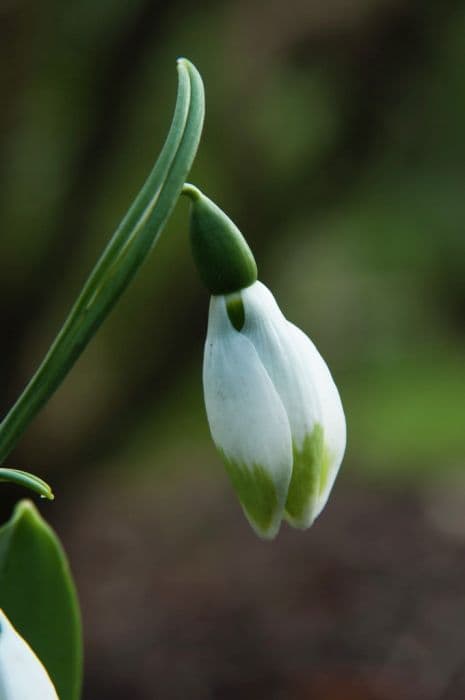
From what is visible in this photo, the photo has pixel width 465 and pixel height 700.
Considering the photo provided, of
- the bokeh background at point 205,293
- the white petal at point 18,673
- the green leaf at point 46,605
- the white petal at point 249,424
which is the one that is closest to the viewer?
the white petal at point 18,673

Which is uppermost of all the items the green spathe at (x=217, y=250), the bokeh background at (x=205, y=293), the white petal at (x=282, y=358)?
the green spathe at (x=217, y=250)

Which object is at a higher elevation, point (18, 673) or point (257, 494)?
point (257, 494)

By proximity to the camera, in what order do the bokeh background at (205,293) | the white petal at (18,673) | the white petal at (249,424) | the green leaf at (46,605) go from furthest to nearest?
1. the bokeh background at (205,293)
2. the green leaf at (46,605)
3. the white petal at (249,424)
4. the white petal at (18,673)

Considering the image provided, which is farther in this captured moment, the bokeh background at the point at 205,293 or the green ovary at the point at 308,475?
the bokeh background at the point at 205,293

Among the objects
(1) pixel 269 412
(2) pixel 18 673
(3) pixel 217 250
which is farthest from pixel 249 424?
(2) pixel 18 673

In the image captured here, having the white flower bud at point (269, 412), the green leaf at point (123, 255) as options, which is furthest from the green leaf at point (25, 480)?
the white flower bud at point (269, 412)

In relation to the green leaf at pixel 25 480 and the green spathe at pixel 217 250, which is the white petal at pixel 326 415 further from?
the green leaf at pixel 25 480

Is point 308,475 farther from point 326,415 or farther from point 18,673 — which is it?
point 18,673
